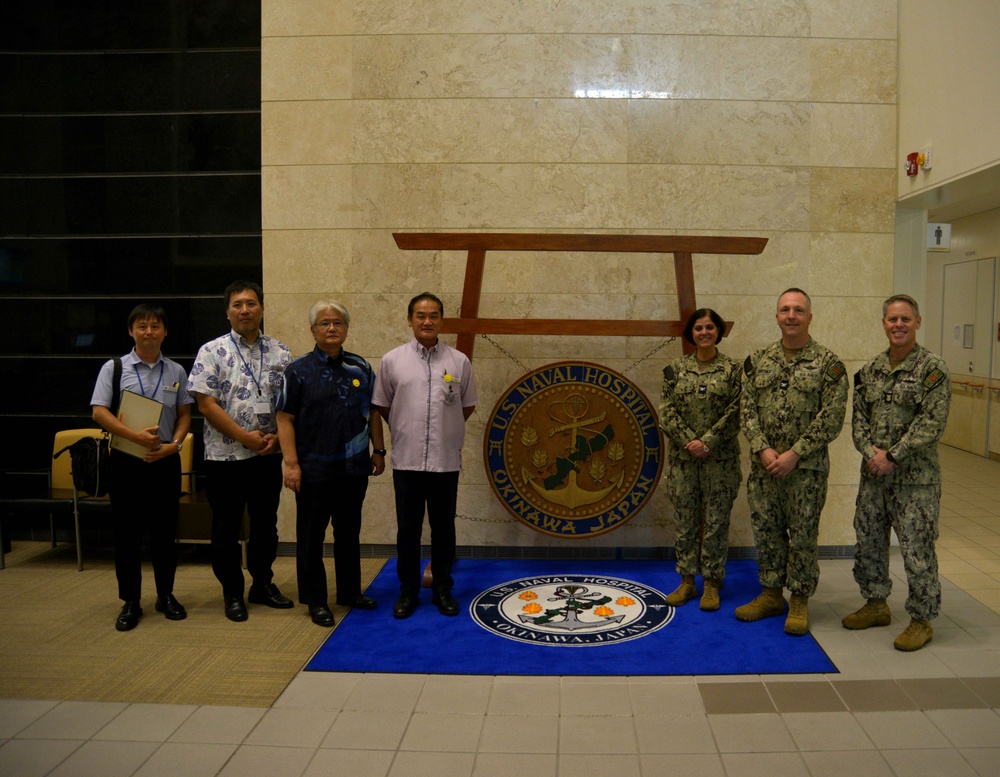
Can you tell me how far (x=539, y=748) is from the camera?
2510 mm

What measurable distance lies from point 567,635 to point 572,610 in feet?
0.94

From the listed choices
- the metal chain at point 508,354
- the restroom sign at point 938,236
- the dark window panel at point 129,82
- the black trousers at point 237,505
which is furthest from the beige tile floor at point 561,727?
the dark window panel at point 129,82

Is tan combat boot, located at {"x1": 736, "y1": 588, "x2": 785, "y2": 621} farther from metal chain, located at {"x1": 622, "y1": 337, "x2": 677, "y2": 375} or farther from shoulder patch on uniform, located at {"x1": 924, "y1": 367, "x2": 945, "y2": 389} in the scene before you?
metal chain, located at {"x1": 622, "y1": 337, "x2": 677, "y2": 375}

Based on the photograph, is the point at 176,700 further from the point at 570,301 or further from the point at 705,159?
the point at 705,159

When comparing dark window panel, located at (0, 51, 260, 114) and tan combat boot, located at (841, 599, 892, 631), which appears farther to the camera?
dark window panel, located at (0, 51, 260, 114)

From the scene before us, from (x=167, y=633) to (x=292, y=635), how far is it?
580 millimetres

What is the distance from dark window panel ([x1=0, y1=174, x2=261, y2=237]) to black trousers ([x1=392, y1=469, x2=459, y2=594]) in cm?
209

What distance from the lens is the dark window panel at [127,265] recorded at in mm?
4707

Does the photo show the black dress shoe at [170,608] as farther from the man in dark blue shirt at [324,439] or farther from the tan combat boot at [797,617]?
the tan combat boot at [797,617]

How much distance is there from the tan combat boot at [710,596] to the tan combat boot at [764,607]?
0.12m

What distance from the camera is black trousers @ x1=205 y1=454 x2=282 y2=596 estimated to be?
3.60 m

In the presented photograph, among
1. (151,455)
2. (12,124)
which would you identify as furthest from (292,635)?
(12,124)

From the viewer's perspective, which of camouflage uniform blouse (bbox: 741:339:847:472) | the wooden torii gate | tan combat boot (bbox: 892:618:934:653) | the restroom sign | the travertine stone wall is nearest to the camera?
tan combat boot (bbox: 892:618:934:653)

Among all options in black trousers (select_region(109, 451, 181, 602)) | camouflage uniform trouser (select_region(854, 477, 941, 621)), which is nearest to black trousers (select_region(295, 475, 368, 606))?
black trousers (select_region(109, 451, 181, 602))
